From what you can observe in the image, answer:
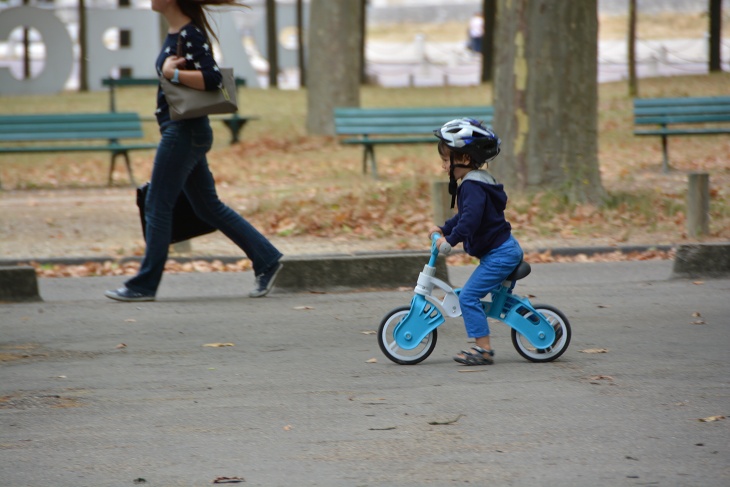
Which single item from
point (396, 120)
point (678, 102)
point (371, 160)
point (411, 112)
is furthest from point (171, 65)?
point (678, 102)

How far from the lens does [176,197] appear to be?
825 cm

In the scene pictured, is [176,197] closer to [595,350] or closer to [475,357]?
[475,357]

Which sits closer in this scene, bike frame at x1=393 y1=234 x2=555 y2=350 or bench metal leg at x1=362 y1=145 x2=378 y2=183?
bike frame at x1=393 y1=234 x2=555 y2=350

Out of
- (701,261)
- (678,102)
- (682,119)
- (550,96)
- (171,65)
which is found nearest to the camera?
(171,65)

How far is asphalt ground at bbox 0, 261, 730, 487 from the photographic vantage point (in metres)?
4.47

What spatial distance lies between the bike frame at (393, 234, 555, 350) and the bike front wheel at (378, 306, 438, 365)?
57 millimetres

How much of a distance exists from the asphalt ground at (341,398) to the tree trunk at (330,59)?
12737mm

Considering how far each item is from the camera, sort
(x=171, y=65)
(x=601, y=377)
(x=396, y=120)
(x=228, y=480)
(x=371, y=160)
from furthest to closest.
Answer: (x=396, y=120) → (x=371, y=160) → (x=171, y=65) → (x=601, y=377) → (x=228, y=480)

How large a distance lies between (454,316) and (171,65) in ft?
9.85

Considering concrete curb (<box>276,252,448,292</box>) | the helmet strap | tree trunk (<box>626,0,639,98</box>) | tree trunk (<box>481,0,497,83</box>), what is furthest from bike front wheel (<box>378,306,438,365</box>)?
tree trunk (<box>481,0,497,83</box>)

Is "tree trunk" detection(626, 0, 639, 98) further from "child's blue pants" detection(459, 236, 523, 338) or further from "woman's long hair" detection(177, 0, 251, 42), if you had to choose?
"child's blue pants" detection(459, 236, 523, 338)

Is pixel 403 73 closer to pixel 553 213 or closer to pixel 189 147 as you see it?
pixel 553 213

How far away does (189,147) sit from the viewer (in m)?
8.12

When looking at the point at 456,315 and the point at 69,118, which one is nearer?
the point at 456,315
